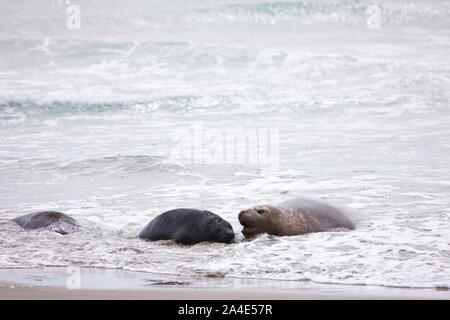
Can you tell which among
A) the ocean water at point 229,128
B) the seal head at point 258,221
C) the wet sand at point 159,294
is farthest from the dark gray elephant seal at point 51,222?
the wet sand at point 159,294

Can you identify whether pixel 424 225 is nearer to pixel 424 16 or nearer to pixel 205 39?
pixel 205 39

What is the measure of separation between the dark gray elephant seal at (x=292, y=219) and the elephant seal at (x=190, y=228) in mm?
239

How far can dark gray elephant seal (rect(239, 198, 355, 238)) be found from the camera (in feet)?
22.6

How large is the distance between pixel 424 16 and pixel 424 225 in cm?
2329

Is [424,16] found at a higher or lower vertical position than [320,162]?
higher

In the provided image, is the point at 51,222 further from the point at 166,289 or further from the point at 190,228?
the point at 166,289

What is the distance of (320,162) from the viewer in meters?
11.0

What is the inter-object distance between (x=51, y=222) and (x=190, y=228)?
149cm

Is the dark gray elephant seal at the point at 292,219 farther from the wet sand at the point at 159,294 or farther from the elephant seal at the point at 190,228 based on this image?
the wet sand at the point at 159,294

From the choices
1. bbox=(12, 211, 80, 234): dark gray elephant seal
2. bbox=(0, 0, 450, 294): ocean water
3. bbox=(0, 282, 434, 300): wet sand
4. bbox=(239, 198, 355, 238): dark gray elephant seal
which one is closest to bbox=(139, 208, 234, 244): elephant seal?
bbox=(0, 0, 450, 294): ocean water

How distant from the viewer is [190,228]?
6719mm

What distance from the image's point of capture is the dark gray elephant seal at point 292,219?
688 cm

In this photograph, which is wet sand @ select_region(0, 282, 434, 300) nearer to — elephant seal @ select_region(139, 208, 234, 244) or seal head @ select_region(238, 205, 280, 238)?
elephant seal @ select_region(139, 208, 234, 244)

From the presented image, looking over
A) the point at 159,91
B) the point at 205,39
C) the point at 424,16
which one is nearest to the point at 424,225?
the point at 159,91
